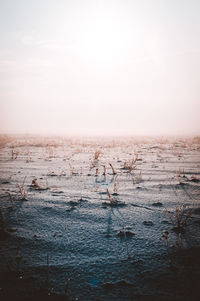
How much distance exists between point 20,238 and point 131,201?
1.21 meters

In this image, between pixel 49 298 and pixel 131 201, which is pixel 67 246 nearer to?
pixel 49 298

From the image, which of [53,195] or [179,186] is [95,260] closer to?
[53,195]

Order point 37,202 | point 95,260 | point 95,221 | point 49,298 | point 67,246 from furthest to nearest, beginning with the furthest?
1. point 37,202
2. point 95,221
3. point 67,246
4. point 95,260
5. point 49,298

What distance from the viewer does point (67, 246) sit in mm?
1253

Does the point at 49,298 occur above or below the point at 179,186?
below

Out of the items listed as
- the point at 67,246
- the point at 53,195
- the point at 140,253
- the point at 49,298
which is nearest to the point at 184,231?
the point at 140,253

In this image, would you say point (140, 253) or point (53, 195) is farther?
point (53, 195)

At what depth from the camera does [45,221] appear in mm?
1612

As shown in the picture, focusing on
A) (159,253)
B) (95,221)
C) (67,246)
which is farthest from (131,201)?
(67,246)

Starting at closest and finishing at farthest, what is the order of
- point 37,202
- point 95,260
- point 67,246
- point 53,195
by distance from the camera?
point 95,260 → point 67,246 → point 37,202 → point 53,195

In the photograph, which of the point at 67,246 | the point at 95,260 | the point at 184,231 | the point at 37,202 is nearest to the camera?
the point at 95,260

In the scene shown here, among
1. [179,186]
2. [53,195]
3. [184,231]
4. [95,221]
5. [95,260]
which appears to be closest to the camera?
[95,260]

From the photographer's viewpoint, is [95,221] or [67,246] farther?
[95,221]

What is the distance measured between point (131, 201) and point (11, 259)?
1.32 metres
